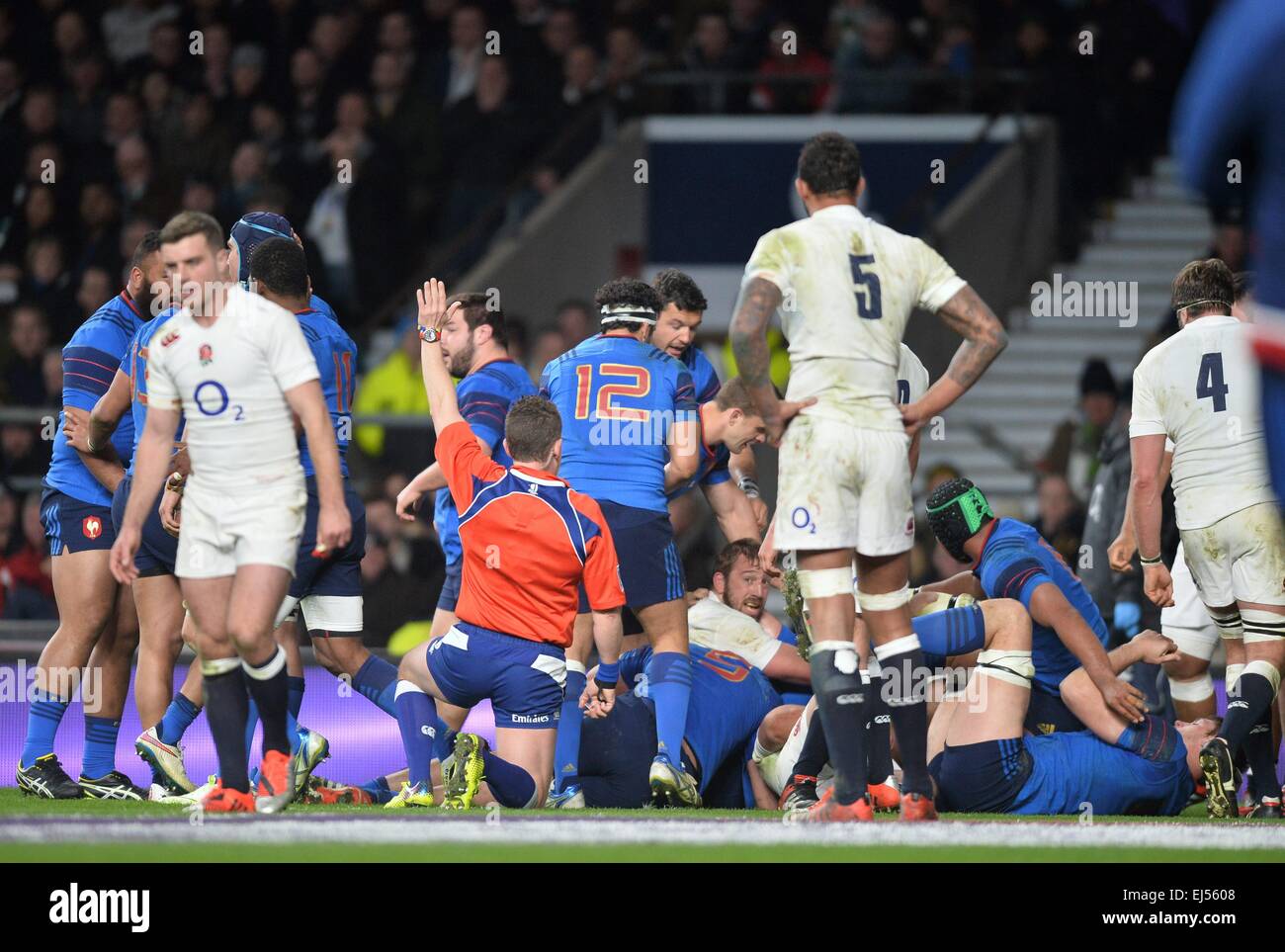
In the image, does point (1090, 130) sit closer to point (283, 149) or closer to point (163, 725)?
point (283, 149)

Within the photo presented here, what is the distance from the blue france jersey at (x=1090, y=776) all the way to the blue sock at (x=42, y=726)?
3766 millimetres

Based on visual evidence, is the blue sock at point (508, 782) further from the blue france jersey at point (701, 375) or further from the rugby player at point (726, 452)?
the blue france jersey at point (701, 375)

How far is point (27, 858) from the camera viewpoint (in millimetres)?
5203

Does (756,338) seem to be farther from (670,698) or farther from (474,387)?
(474,387)

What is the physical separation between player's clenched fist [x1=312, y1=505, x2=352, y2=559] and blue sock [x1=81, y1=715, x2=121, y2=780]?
2.14 m

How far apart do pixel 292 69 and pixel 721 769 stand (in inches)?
391

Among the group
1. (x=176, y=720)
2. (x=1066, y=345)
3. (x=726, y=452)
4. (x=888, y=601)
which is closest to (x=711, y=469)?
(x=726, y=452)

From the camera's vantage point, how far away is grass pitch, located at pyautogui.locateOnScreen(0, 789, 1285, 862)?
531 centimetres

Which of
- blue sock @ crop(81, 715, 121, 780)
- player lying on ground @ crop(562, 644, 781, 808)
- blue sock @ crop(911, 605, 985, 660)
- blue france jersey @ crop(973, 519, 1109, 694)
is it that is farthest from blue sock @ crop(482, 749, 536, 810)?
blue france jersey @ crop(973, 519, 1109, 694)

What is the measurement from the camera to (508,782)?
732 centimetres

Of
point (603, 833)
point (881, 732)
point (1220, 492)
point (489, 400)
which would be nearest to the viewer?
point (603, 833)

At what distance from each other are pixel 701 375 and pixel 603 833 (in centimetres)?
309

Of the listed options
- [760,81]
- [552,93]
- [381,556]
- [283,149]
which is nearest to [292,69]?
[283,149]

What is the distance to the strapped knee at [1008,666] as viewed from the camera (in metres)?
7.41
